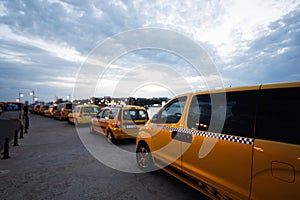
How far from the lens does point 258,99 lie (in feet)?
7.78

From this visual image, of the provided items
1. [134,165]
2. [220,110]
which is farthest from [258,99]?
[134,165]

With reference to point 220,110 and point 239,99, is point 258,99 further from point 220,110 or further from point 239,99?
point 220,110

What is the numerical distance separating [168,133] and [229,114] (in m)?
1.53

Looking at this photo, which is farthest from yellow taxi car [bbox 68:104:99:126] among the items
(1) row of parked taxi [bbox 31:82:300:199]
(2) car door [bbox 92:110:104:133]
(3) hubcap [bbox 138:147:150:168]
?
(1) row of parked taxi [bbox 31:82:300:199]

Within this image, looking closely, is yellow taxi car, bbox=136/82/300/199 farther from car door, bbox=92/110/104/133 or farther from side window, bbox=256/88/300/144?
car door, bbox=92/110/104/133

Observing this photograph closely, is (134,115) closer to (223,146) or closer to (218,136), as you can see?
(218,136)

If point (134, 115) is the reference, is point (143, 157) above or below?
below

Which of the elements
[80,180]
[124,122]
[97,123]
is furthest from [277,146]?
[97,123]

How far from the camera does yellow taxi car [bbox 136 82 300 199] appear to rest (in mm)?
1948

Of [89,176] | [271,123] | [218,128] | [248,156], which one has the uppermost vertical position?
[271,123]

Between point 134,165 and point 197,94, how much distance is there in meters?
2.90

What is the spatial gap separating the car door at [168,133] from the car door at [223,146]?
308 mm

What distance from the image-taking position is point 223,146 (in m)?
2.61

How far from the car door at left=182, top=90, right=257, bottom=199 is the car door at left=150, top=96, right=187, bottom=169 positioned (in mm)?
308
